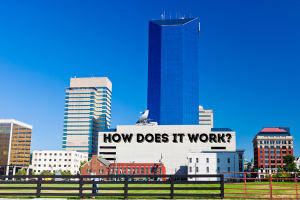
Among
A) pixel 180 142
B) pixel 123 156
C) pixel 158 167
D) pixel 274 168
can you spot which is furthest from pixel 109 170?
pixel 274 168

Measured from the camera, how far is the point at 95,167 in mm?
125688

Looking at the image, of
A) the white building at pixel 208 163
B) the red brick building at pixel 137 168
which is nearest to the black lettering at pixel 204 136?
the white building at pixel 208 163

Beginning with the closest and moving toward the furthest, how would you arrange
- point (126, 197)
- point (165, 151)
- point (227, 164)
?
point (126, 197) < point (227, 164) < point (165, 151)

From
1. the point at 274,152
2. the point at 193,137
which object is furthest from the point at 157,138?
the point at 274,152

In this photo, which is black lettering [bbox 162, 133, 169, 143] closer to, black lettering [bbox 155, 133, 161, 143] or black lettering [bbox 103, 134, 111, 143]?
black lettering [bbox 155, 133, 161, 143]

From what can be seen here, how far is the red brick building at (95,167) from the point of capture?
125 m

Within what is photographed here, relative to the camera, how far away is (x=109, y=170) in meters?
133

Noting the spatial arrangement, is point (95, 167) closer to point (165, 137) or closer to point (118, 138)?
point (118, 138)

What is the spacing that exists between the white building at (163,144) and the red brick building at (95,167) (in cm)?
4748

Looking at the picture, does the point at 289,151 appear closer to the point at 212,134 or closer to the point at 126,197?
the point at 212,134

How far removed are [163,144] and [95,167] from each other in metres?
58.6

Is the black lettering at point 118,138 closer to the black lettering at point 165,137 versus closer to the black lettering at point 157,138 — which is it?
the black lettering at point 157,138

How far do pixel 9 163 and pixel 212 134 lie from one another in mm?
121789

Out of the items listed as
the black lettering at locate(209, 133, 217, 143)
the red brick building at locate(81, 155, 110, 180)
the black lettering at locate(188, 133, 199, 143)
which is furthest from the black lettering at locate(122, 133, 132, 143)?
the red brick building at locate(81, 155, 110, 180)
